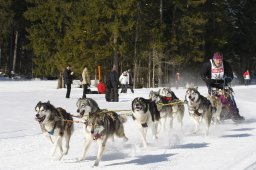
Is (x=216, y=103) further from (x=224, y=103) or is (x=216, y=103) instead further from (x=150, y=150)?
(x=150, y=150)

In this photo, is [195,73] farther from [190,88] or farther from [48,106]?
[48,106]

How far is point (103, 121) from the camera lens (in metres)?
6.51

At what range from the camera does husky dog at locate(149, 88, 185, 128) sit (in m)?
9.60

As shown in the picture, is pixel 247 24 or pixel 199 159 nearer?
pixel 199 159

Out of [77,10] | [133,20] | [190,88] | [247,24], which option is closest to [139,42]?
[133,20]

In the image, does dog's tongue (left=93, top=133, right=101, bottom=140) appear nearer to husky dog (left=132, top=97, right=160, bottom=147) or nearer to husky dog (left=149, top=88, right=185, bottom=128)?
husky dog (left=132, top=97, right=160, bottom=147)

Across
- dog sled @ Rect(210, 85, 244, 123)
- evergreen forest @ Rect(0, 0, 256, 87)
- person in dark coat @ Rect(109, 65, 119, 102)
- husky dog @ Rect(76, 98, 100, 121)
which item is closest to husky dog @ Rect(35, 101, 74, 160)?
husky dog @ Rect(76, 98, 100, 121)

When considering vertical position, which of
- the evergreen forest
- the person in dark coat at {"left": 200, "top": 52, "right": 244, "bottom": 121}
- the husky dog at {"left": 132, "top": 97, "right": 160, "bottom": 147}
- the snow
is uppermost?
the evergreen forest

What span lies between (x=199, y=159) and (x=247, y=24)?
3871 cm

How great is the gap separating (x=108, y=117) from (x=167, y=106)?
3.19m

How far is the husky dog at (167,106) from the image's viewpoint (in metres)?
9.60

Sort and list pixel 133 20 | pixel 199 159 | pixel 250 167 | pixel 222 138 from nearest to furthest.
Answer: pixel 250 167
pixel 199 159
pixel 222 138
pixel 133 20

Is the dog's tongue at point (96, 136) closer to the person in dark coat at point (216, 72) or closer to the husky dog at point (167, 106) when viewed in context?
the husky dog at point (167, 106)

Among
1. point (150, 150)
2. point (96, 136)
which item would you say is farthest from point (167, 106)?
point (96, 136)
